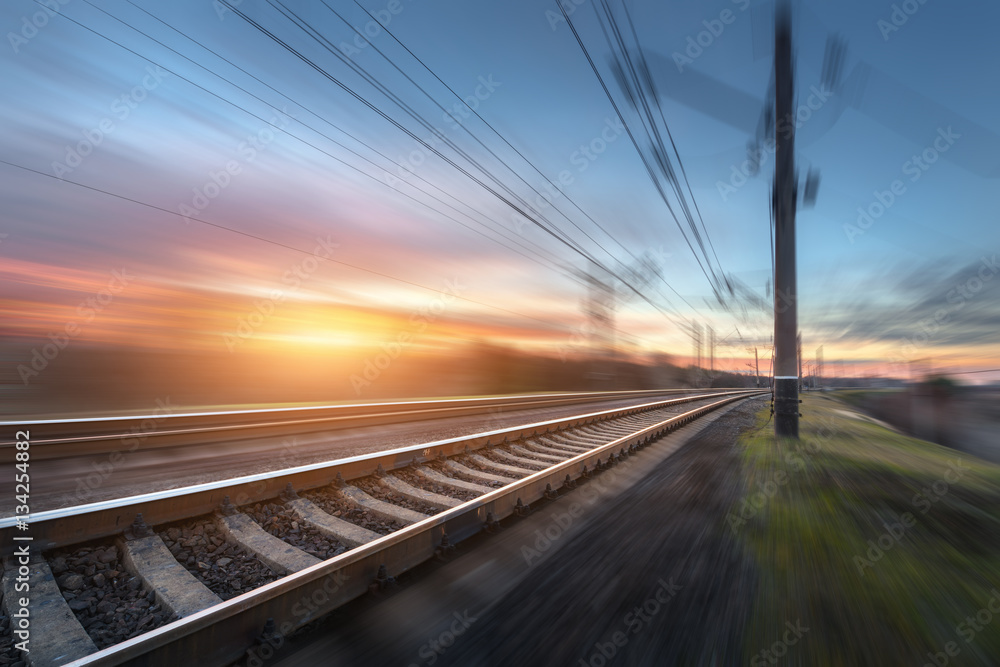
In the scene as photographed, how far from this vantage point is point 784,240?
10.3 metres

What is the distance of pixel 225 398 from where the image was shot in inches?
582

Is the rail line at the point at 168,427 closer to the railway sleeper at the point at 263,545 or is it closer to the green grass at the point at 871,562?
the railway sleeper at the point at 263,545

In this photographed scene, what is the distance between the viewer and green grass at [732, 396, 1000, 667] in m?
2.28

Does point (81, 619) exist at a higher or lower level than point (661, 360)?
lower

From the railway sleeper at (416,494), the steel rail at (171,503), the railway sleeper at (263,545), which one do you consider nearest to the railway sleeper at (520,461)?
the steel rail at (171,503)

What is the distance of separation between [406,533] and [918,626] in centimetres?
321

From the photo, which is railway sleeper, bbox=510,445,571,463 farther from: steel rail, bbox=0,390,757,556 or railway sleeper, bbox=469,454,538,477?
steel rail, bbox=0,390,757,556

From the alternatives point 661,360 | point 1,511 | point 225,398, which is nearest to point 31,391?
point 225,398

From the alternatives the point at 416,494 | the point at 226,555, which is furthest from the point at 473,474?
the point at 226,555

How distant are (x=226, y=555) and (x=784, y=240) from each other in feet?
40.1

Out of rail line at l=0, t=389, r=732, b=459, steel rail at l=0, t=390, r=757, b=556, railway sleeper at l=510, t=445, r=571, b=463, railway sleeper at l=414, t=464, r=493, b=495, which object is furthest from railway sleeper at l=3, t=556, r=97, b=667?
railway sleeper at l=510, t=445, r=571, b=463

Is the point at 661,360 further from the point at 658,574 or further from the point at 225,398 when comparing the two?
the point at 658,574

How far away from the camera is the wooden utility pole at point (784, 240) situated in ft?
33.2

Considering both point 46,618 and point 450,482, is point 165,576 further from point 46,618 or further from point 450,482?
point 450,482
